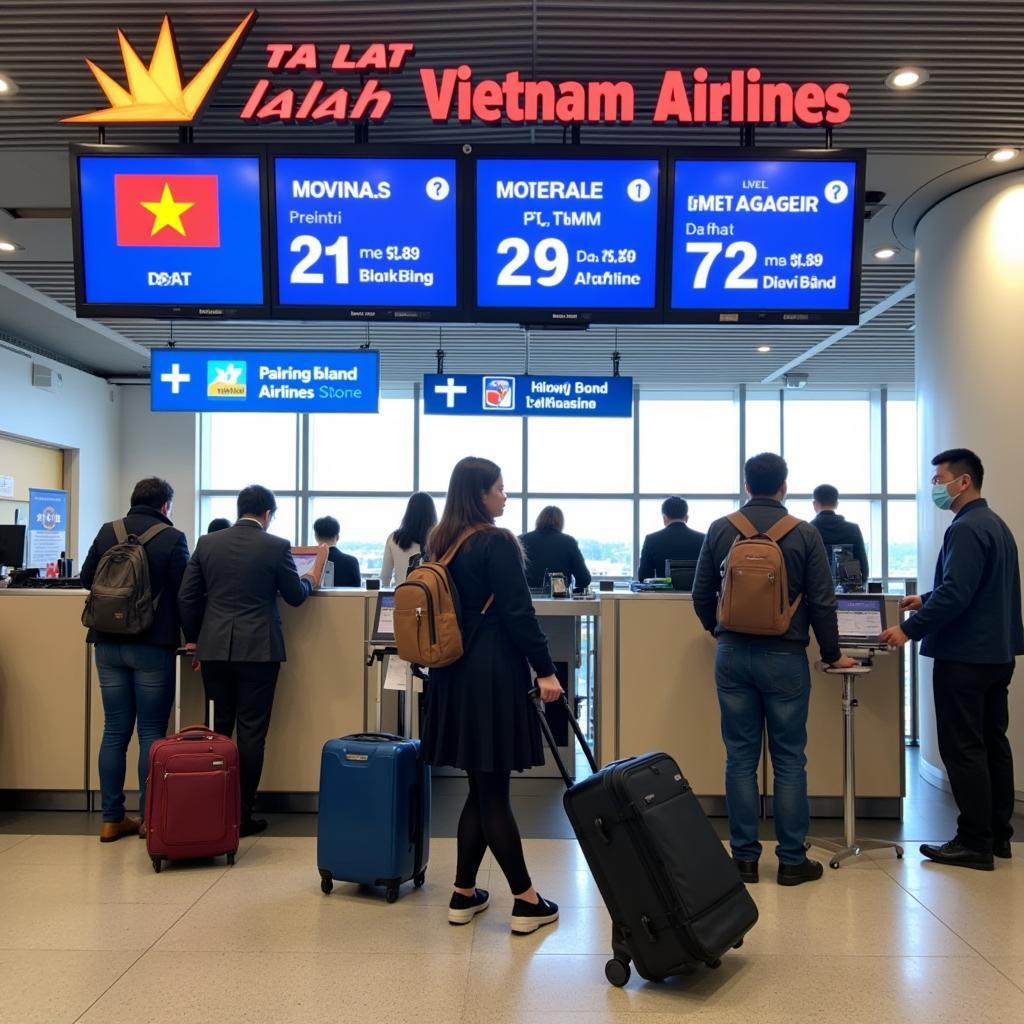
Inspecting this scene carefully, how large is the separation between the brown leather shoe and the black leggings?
6.03 ft

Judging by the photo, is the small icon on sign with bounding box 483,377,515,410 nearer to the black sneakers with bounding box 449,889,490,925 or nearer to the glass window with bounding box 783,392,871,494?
the black sneakers with bounding box 449,889,490,925

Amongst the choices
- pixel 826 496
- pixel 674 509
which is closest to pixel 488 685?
pixel 674 509

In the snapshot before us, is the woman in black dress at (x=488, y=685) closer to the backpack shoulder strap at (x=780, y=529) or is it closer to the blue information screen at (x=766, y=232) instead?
the backpack shoulder strap at (x=780, y=529)

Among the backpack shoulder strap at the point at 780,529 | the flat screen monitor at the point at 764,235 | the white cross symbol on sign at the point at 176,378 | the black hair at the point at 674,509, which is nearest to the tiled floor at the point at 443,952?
the backpack shoulder strap at the point at 780,529

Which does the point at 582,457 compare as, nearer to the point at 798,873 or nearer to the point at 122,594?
the point at 122,594

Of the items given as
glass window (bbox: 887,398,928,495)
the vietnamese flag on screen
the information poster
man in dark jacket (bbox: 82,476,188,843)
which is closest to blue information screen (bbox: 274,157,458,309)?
the vietnamese flag on screen

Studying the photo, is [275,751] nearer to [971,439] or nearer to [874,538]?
[971,439]

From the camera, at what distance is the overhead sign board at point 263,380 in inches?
251

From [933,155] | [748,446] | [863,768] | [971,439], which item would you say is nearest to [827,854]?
[863,768]

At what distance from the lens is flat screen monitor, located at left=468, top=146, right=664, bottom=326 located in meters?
4.04

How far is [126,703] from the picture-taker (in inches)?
159

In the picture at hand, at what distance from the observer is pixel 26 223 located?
6.08 meters

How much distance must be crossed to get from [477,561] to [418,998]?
4.22 feet

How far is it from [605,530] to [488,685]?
8.98 metres
